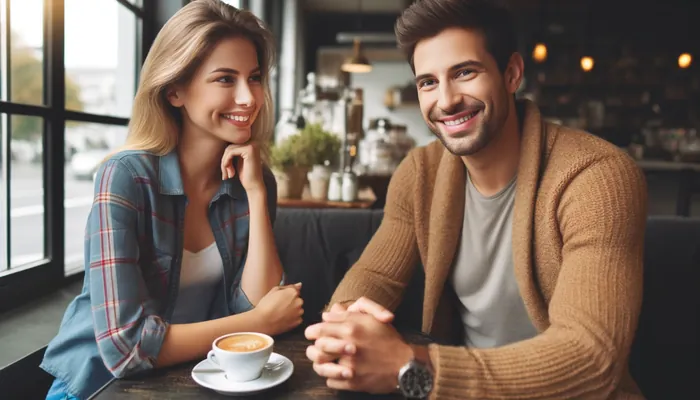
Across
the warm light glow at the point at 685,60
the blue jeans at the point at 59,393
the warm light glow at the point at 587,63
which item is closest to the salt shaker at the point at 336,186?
the blue jeans at the point at 59,393

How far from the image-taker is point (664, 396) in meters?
1.81

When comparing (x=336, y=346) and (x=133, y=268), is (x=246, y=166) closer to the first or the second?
(x=133, y=268)

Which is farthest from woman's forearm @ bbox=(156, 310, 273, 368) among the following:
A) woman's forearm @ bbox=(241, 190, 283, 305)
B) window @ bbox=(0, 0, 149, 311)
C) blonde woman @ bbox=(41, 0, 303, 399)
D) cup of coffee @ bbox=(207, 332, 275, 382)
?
window @ bbox=(0, 0, 149, 311)

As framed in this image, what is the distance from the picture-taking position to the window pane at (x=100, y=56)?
1934 millimetres

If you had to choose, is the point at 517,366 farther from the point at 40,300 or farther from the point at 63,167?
the point at 63,167

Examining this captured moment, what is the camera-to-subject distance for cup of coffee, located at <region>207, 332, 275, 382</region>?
0.92 m

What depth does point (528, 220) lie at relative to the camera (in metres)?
1.33

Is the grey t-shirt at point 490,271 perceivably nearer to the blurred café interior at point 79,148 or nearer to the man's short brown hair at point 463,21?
the man's short brown hair at point 463,21

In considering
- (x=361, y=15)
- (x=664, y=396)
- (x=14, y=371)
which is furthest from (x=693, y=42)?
(x=14, y=371)

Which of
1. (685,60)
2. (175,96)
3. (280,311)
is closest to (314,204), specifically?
(175,96)

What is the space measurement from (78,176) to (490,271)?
1.48m

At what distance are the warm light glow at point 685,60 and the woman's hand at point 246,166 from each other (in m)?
7.80

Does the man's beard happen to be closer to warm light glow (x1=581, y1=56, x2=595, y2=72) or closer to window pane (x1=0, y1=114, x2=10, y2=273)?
window pane (x1=0, y1=114, x2=10, y2=273)

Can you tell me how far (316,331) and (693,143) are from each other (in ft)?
24.0
